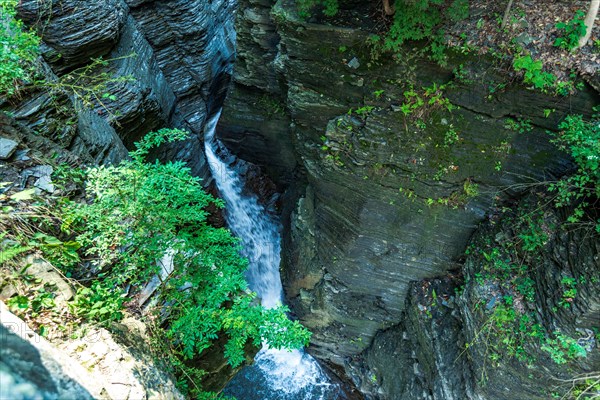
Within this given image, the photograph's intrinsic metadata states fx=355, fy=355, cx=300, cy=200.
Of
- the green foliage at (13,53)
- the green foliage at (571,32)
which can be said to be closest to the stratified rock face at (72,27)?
the green foliage at (13,53)

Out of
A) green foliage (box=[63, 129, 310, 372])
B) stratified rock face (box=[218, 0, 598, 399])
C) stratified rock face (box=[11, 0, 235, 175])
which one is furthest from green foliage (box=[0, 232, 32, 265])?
stratified rock face (box=[218, 0, 598, 399])

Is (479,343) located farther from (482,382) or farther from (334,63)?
(334,63)

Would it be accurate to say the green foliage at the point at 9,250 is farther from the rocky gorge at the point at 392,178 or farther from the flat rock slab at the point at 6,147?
the rocky gorge at the point at 392,178

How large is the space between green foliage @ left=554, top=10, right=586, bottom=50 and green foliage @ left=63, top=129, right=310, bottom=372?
5279 mm

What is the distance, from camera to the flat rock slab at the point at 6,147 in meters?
3.80

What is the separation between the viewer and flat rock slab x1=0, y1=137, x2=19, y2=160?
3799 millimetres

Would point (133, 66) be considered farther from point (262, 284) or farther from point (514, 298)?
point (514, 298)

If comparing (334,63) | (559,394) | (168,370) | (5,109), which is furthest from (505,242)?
(5,109)

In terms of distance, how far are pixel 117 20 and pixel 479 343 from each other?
8.67 m

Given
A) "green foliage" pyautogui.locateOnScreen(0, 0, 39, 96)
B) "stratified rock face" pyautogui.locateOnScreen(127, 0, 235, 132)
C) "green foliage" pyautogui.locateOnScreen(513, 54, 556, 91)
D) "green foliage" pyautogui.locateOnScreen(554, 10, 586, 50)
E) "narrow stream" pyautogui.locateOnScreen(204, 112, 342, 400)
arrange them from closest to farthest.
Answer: "green foliage" pyautogui.locateOnScreen(0, 0, 39, 96)
"green foliage" pyautogui.locateOnScreen(554, 10, 586, 50)
"green foliage" pyautogui.locateOnScreen(513, 54, 556, 91)
"stratified rock face" pyautogui.locateOnScreen(127, 0, 235, 132)
"narrow stream" pyautogui.locateOnScreen(204, 112, 342, 400)

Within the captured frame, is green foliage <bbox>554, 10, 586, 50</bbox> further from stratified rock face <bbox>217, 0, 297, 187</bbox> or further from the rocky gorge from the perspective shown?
stratified rock face <bbox>217, 0, 297, 187</bbox>

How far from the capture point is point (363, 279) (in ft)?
25.4

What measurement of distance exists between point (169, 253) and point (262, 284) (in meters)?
6.16

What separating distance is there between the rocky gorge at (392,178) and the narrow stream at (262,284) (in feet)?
2.70
